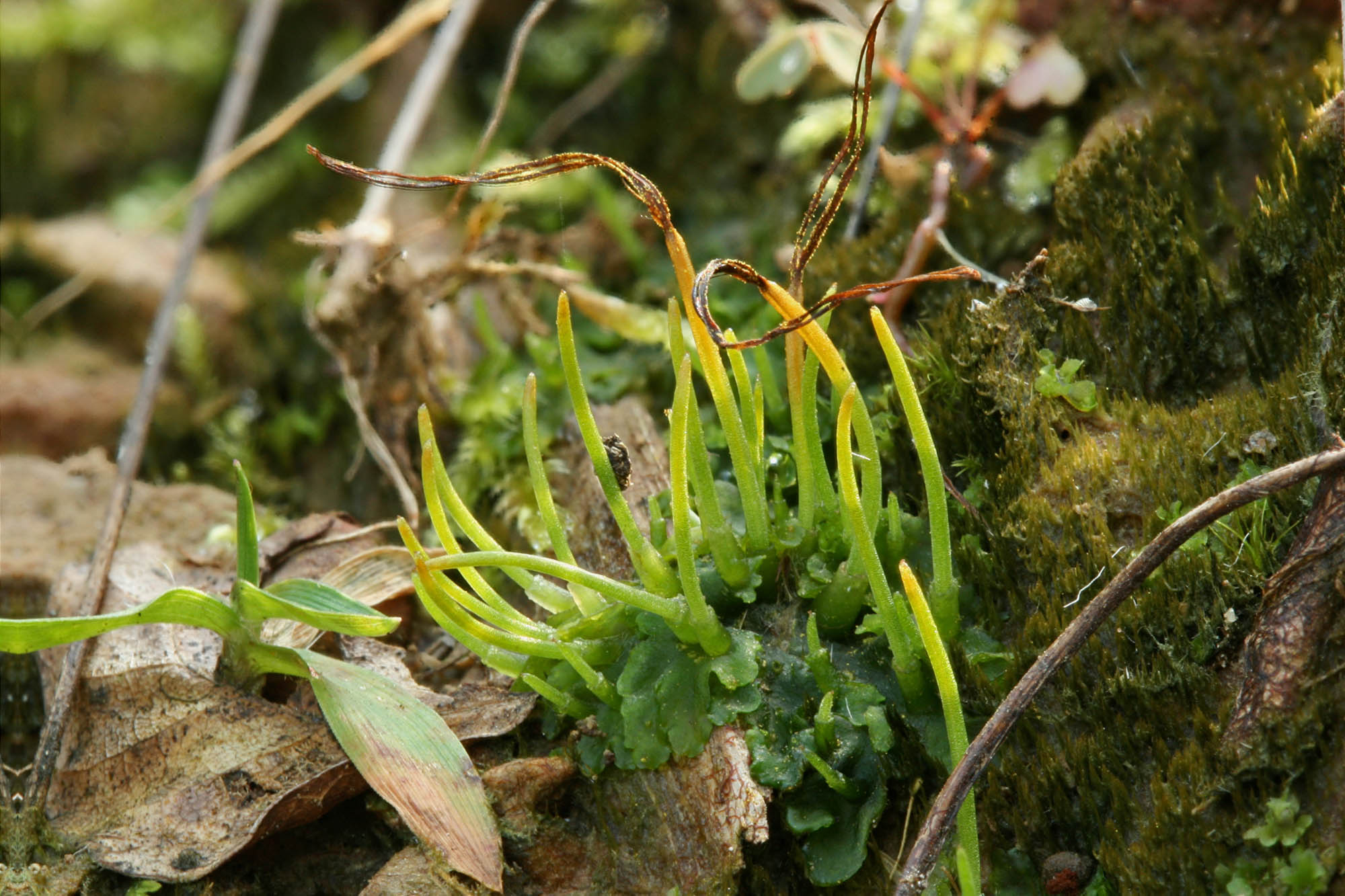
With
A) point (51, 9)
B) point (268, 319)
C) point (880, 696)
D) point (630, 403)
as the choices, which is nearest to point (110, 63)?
point (51, 9)

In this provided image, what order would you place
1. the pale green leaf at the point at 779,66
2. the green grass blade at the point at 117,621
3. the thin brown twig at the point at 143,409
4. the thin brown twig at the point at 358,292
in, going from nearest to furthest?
the green grass blade at the point at 117,621, the thin brown twig at the point at 143,409, the thin brown twig at the point at 358,292, the pale green leaf at the point at 779,66

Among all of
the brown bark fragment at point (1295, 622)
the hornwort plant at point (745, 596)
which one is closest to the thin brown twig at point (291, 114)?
the hornwort plant at point (745, 596)

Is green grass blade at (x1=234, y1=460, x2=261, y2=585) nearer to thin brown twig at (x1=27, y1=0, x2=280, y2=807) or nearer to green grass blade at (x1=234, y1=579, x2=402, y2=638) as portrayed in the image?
green grass blade at (x1=234, y1=579, x2=402, y2=638)

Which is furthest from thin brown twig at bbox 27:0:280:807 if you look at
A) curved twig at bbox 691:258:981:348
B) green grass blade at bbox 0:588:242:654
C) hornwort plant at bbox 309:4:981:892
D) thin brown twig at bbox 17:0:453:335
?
curved twig at bbox 691:258:981:348

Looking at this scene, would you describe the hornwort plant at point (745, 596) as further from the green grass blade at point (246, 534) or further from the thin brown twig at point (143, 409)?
the thin brown twig at point (143, 409)

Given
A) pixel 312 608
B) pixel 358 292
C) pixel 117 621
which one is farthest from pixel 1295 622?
pixel 358 292
